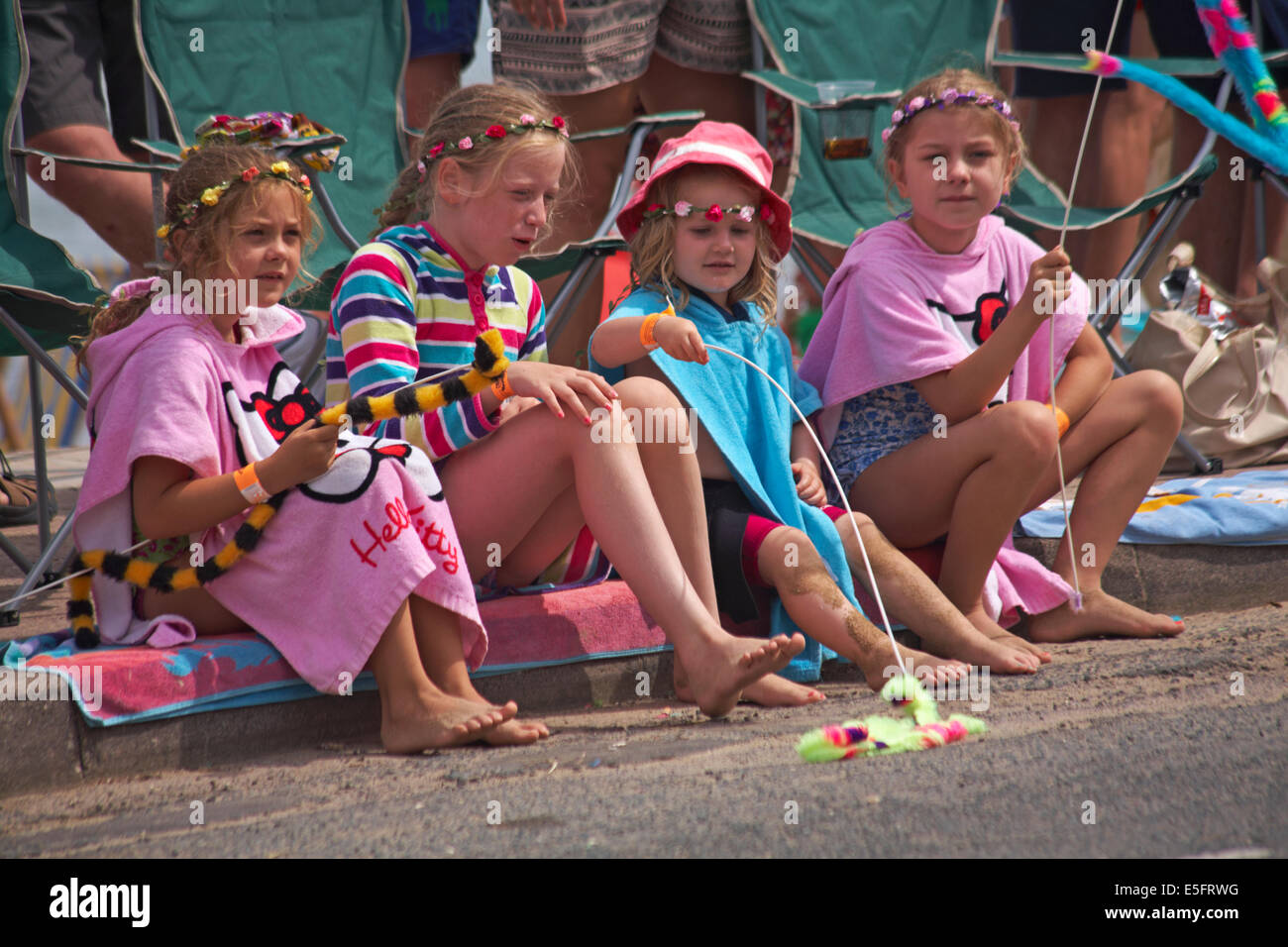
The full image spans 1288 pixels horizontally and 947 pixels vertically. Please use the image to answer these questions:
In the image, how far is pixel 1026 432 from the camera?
264cm

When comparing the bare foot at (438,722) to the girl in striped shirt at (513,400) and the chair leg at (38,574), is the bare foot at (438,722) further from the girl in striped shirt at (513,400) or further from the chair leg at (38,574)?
the chair leg at (38,574)

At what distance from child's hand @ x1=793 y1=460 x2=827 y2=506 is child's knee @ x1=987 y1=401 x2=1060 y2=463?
1.21 feet

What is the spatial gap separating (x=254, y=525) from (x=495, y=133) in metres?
0.88

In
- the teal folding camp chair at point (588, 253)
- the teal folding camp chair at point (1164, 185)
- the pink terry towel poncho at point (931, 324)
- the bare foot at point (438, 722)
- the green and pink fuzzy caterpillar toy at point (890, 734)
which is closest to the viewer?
the green and pink fuzzy caterpillar toy at point (890, 734)

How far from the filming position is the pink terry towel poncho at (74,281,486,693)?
2.09 metres

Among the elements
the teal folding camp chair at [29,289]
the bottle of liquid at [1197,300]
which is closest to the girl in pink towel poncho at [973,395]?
the bottle of liquid at [1197,300]

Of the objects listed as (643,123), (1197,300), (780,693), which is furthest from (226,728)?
(1197,300)

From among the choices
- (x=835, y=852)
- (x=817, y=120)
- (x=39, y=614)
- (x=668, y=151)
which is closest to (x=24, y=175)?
(x=39, y=614)

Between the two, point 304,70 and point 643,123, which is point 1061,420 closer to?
point 643,123

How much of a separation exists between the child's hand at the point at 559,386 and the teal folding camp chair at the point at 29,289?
1136 mm

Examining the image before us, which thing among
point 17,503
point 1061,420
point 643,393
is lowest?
point 17,503

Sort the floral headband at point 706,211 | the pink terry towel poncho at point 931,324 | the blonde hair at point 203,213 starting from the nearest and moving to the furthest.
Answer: the blonde hair at point 203,213 → the floral headband at point 706,211 → the pink terry towel poncho at point 931,324

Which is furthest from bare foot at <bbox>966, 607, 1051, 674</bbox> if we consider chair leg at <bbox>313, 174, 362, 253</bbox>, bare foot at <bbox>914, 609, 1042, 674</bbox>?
chair leg at <bbox>313, 174, 362, 253</bbox>

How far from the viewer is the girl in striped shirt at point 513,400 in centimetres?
222
